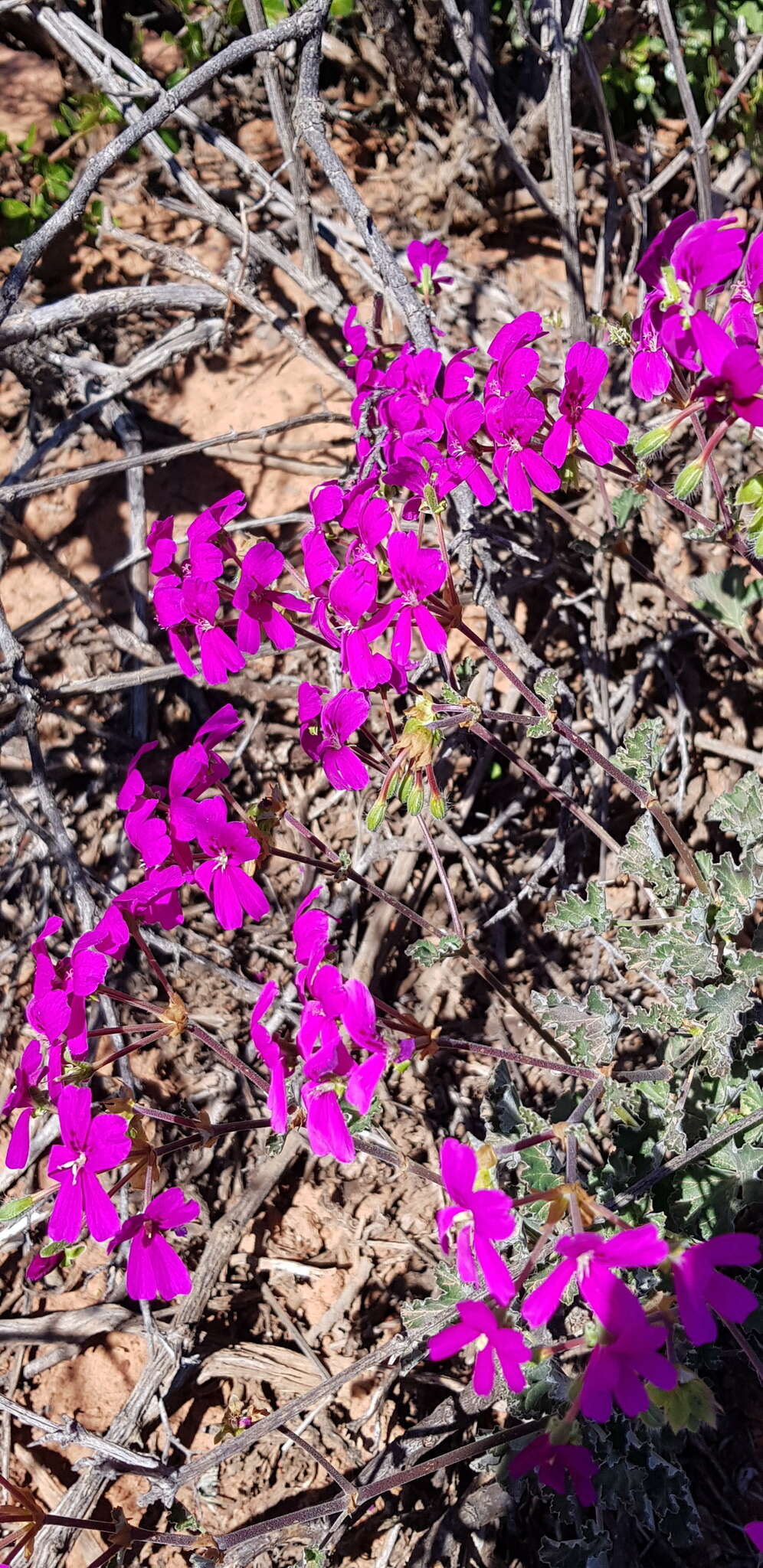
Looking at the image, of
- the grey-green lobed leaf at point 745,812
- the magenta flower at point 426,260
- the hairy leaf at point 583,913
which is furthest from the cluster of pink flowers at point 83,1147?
the magenta flower at point 426,260

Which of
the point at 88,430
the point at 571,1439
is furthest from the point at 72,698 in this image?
the point at 571,1439

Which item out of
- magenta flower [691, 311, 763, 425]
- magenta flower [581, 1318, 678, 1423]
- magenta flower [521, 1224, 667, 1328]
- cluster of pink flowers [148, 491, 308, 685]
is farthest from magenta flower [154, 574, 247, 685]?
magenta flower [581, 1318, 678, 1423]

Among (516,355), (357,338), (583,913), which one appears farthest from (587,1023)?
(357,338)

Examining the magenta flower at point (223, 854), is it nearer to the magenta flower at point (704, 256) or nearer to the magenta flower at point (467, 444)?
the magenta flower at point (467, 444)

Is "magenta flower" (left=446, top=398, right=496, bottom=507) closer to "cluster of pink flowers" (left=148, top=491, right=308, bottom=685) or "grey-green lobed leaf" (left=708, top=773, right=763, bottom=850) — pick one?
"cluster of pink flowers" (left=148, top=491, right=308, bottom=685)

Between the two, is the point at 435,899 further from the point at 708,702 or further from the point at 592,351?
the point at 592,351

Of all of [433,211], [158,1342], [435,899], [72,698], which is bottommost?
→ [158,1342]
